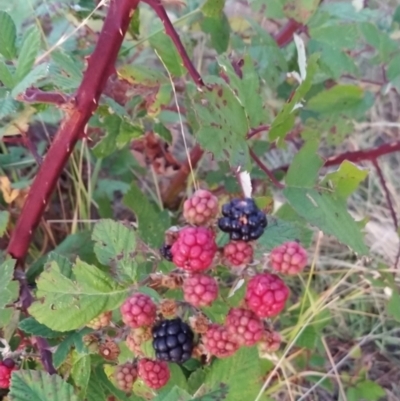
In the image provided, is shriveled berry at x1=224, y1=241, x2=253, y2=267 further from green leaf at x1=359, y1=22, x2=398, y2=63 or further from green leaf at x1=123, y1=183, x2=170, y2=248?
green leaf at x1=359, y1=22, x2=398, y2=63

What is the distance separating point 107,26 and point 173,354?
39cm

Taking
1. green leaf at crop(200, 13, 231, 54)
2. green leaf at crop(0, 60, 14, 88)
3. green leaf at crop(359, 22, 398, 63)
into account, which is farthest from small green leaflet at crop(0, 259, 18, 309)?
green leaf at crop(359, 22, 398, 63)

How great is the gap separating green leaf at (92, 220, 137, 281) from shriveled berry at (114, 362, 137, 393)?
103 millimetres

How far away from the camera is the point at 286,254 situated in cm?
53

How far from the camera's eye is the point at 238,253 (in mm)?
541

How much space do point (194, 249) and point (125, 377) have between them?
21 centimetres

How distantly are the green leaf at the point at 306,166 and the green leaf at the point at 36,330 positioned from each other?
34 cm

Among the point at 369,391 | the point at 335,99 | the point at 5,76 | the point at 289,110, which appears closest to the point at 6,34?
the point at 5,76

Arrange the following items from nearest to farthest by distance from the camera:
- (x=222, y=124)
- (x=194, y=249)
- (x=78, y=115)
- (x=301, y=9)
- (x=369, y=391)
A: (x=194, y=249), (x=222, y=124), (x=78, y=115), (x=301, y=9), (x=369, y=391)

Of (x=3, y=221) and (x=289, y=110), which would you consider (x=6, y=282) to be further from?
(x=289, y=110)

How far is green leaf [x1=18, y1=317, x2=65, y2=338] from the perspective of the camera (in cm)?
71

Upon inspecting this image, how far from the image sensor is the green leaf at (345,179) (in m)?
0.66

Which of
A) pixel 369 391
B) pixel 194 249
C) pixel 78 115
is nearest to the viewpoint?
pixel 194 249

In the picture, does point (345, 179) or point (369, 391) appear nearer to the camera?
point (345, 179)
